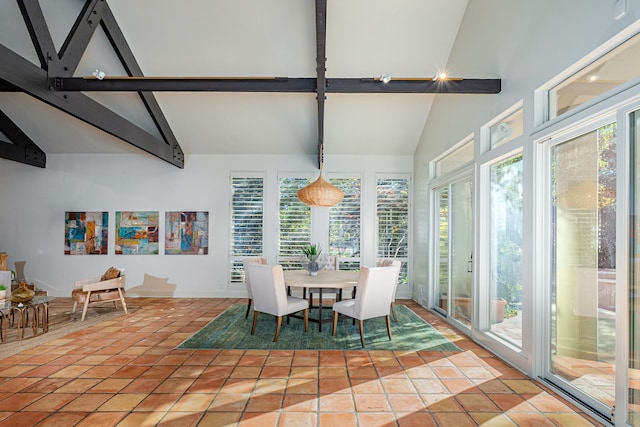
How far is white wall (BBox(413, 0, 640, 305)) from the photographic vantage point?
247 cm

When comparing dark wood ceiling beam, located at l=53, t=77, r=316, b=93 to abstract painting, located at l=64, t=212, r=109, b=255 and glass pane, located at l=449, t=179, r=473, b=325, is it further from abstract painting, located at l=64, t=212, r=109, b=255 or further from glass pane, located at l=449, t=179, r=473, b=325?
abstract painting, located at l=64, t=212, r=109, b=255

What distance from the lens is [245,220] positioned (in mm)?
6980

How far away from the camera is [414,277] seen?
22.4 ft

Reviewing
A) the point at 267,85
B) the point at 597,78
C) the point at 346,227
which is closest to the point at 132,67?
the point at 267,85

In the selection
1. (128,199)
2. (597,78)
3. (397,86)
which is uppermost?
(397,86)

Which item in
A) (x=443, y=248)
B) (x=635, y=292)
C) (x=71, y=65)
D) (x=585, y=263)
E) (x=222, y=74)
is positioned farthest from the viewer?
(x=443, y=248)

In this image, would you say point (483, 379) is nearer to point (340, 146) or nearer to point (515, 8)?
point (515, 8)

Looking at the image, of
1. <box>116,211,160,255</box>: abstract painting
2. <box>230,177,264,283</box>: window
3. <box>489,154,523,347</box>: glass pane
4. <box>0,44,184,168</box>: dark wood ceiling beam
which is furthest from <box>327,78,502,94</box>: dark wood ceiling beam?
<box>116,211,160,255</box>: abstract painting

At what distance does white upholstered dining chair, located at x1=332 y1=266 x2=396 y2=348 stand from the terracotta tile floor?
18.7 inches

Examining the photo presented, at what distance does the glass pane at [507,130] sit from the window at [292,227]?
372 centimetres

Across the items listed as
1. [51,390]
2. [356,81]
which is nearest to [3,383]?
[51,390]

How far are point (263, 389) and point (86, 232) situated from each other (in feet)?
19.4

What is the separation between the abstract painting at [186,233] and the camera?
6.95m

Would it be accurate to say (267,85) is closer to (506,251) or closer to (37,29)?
(37,29)
